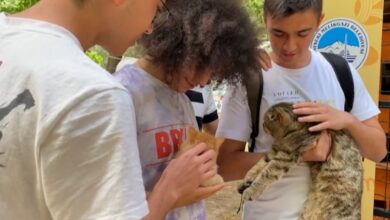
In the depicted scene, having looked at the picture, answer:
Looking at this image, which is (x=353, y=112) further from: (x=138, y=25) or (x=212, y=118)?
(x=138, y=25)

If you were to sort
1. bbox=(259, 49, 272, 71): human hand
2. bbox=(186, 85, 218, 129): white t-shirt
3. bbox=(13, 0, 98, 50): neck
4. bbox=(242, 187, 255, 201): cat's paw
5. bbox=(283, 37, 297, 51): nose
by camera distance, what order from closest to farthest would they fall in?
bbox=(13, 0, 98, 50): neck → bbox=(259, 49, 272, 71): human hand → bbox=(242, 187, 255, 201): cat's paw → bbox=(283, 37, 297, 51): nose → bbox=(186, 85, 218, 129): white t-shirt

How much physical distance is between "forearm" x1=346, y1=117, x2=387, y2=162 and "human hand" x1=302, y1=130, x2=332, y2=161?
122 millimetres

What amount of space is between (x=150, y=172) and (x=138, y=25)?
0.57 m

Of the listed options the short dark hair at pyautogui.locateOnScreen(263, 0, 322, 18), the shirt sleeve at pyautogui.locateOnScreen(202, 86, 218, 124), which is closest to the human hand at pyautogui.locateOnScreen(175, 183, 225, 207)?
the short dark hair at pyautogui.locateOnScreen(263, 0, 322, 18)

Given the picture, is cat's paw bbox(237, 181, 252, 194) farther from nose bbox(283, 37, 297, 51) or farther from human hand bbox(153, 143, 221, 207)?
nose bbox(283, 37, 297, 51)

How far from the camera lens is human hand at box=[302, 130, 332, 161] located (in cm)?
171

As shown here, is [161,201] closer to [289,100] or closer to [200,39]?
[200,39]

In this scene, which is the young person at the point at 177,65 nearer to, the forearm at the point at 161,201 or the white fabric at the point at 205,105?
the forearm at the point at 161,201

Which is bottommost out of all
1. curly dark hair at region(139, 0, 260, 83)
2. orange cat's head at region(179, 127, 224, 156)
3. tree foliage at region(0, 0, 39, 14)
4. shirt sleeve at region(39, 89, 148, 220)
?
orange cat's head at region(179, 127, 224, 156)

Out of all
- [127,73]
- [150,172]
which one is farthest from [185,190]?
[127,73]

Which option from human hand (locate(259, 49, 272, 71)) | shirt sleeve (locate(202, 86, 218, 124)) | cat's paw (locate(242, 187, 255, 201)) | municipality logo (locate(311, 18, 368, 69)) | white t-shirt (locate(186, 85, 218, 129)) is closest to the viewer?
human hand (locate(259, 49, 272, 71))

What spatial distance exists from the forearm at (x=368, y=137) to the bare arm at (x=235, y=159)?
0.41 metres

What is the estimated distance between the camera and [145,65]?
1.46 metres

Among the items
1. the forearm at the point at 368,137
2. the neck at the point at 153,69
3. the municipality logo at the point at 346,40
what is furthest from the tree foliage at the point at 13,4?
the forearm at the point at 368,137
